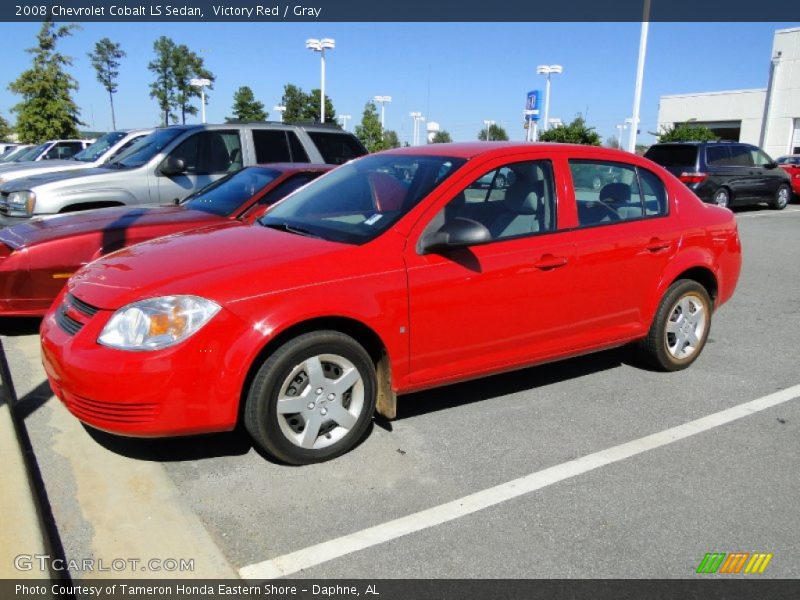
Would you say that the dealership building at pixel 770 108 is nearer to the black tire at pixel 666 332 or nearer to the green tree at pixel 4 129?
the black tire at pixel 666 332

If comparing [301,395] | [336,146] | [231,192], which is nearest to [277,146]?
[336,146]

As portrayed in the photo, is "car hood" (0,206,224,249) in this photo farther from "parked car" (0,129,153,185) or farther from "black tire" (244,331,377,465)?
"parked car" (0,129,153,185)

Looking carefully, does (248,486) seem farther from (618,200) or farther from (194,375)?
(618,200)

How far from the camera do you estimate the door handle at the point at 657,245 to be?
460 cm

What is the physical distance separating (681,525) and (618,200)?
94.1 inches

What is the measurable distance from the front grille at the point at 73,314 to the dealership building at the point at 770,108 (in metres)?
37.2

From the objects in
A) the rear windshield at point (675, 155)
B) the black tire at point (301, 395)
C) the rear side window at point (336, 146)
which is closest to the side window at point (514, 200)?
the black tire at point (301, 395)

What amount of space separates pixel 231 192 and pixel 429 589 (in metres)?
4.79

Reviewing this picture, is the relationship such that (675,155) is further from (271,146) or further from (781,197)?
(271,146)

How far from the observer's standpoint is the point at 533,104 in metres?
27.5

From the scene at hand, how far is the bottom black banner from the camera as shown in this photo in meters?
2.54

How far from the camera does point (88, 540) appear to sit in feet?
9.32

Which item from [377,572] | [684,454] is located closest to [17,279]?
[377,572]

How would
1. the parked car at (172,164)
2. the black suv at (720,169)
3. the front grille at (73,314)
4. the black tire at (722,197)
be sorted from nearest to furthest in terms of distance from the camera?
the front grille at (73,314)
the parked car at (172,164)
the black suv at (720,169)
the black tire at (722,197)
